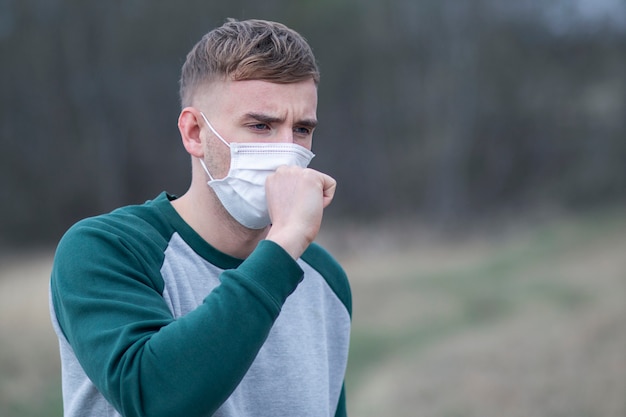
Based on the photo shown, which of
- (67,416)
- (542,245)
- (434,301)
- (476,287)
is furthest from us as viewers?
(542,245)

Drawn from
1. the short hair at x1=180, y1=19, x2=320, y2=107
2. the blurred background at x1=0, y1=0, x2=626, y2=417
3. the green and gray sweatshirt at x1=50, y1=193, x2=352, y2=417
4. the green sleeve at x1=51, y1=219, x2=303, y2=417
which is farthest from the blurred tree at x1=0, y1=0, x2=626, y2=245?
the green sleeve at x1=51, y1=219, x2=303, y2=417

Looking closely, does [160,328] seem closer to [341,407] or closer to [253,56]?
[253,56]

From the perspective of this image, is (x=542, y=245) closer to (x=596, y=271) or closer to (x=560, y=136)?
(x=596, y=271)

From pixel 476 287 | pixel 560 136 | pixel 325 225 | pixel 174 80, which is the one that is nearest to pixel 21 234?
pixel 174 80

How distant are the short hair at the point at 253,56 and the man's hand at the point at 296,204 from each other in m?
0.32

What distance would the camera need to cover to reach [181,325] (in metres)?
1.90

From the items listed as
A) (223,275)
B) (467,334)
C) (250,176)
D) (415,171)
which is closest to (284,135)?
(250,176)

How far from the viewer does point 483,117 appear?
32844 millimetres

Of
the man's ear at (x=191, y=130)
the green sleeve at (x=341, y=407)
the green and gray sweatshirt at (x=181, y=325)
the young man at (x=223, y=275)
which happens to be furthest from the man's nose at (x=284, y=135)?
the green sleeve at (x=341, y=407)

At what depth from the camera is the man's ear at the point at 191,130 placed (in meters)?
2.67

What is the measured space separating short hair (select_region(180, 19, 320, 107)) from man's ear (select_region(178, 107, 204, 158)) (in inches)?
3.5

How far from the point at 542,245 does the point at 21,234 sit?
51.6 feet

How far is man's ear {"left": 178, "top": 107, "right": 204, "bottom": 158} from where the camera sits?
267cm

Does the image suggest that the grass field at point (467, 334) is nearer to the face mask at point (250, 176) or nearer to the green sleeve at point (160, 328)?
the face mask at point (250, 176)
